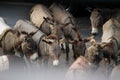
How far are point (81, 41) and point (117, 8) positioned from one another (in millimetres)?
406

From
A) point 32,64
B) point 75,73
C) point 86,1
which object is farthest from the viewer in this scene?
point 86,1

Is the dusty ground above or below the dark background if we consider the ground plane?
below

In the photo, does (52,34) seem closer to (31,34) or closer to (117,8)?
(31,34)

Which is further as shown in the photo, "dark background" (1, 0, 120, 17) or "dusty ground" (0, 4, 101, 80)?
"dark background" (1, 0, 120, 17)

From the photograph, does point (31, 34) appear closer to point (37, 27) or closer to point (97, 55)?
point (37, 27)

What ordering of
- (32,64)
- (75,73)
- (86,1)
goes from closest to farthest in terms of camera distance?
(75,73)
(32,64)
(86,1)

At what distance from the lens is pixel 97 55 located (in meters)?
2.93

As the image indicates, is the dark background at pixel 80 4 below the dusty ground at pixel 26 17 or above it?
above

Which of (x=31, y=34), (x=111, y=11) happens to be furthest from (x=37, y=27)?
(x=111, y=11)

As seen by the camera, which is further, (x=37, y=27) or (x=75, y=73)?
(x=37, y=27)

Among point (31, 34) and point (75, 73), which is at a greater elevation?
point (31, 34)

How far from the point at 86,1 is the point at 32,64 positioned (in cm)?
50

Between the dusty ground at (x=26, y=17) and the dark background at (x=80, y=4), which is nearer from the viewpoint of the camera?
the dusty ground at (x=26, y=17)

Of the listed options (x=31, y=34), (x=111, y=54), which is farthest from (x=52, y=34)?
(x=111, y=54)
